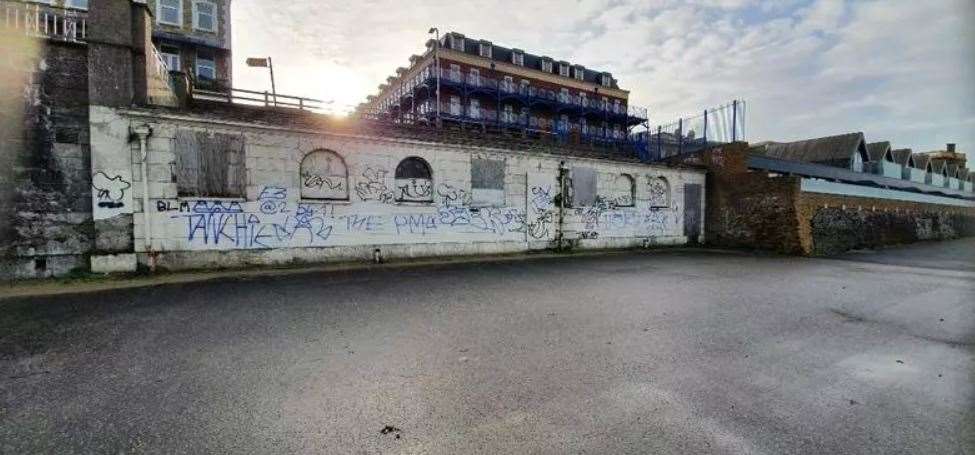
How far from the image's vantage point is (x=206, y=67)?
74.2 ft

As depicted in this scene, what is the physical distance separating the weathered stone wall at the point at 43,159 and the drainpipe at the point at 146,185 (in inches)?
38.6

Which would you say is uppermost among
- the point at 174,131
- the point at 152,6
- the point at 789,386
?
the point at 152,6

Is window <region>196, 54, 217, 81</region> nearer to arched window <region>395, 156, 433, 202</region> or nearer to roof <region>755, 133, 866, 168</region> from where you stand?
arched window <region>395, 156, 433, 202</region>

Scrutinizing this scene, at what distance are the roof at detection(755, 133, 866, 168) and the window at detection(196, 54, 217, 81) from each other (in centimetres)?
3662

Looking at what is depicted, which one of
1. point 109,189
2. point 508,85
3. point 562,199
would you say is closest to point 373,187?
point 109,189

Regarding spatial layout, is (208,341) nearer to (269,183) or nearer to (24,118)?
(269,183)

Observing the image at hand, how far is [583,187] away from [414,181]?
692cm

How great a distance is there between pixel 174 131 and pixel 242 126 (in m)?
1.40

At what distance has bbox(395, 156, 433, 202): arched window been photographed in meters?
11.9

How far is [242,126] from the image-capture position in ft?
32.2

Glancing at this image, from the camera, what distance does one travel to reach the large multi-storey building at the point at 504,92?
109 feet

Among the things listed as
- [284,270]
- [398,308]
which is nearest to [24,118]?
[284,270]

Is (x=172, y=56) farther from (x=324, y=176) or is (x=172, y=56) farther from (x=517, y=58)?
(x=517, y=58)

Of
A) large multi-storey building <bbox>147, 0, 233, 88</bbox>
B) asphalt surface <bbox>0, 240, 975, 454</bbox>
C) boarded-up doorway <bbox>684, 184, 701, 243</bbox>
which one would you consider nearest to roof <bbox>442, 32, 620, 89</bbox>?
large multi-storey building <bbox>147, 0, 233, 88</bbox>
